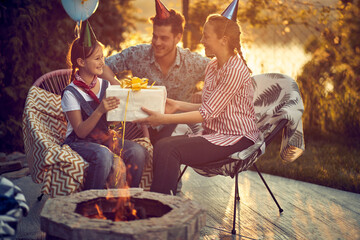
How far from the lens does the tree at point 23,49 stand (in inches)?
163

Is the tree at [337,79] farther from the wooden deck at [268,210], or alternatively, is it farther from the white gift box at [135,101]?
the white gift box at [135,101]

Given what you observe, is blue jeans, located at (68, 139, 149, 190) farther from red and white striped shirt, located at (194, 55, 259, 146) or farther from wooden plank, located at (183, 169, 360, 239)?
wooden plank, located at (183, 169, 360, 239)

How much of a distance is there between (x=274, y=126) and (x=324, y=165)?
5.66 ft

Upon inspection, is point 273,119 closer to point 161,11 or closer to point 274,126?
point 274,126

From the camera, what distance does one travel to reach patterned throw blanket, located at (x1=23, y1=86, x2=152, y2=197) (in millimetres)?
2334

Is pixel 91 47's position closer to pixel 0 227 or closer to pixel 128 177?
pixel 128 177

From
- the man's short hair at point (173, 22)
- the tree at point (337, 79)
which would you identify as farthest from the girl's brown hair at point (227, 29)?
the tree at point (337, 79)

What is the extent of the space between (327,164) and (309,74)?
189cm

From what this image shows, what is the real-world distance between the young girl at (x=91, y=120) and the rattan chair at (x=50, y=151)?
0.06 meters

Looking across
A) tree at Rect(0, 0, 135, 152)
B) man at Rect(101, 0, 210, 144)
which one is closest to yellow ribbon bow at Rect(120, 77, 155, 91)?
man at Rect(101, 0, 210, 144)

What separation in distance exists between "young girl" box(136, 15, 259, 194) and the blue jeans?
4.7 inches

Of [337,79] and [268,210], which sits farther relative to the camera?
[337,79]

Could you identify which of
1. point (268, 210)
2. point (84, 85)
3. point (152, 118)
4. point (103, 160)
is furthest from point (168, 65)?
point (268, 210)

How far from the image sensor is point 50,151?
2355mm
